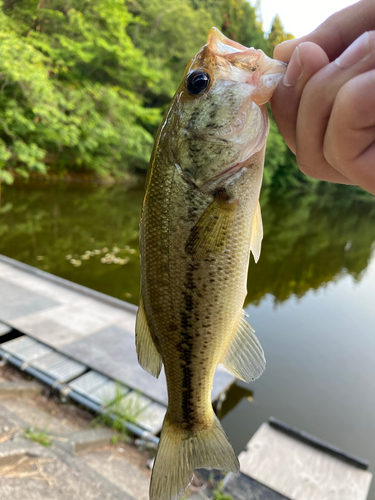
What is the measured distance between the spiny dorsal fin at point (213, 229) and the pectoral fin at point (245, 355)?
315mm

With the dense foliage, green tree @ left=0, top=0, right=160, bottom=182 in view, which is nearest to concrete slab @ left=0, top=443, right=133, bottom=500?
the dense foliage

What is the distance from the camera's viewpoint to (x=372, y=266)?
1309 cm

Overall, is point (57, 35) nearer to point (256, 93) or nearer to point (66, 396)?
point (66, 396)

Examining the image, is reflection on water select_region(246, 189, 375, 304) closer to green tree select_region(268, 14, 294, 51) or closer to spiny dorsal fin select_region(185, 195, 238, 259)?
green tree select_region(268, 14, 294, 51)

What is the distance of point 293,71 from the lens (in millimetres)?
979

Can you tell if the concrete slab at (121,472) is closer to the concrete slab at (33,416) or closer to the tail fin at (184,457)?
the concrete slab at (33,416)

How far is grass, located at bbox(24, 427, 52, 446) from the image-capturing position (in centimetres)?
297

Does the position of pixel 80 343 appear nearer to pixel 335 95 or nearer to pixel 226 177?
pixel 226 177

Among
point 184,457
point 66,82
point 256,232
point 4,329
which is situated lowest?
point 4,329

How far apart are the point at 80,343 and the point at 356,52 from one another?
4.69 m

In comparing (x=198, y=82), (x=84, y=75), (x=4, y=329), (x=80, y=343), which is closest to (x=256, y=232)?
(x=198, y=82)

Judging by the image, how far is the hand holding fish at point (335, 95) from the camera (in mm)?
820

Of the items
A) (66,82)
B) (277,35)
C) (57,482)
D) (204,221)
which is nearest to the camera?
(204,221)

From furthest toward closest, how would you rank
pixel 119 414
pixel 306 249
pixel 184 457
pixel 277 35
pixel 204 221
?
pixel 306 249
pixel 277 35
pixel 119 414
pixel 184 457
pixel 204 221
